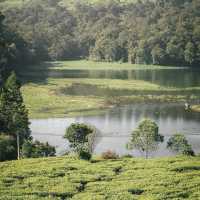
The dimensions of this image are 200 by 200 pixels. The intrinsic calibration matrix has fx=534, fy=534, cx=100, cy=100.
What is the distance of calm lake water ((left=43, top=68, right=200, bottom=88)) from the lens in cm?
15125

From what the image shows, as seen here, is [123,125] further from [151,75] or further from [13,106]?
[151,75]

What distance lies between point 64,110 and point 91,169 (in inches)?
2633

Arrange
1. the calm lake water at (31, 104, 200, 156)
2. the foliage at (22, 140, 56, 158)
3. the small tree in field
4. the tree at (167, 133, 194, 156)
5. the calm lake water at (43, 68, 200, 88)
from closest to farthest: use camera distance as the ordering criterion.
Answer: the foliage at (22, 140, 56, 158) → the tree at (167, 133, 194, 156) → the small tree in field → the calm lake water at (31, 104, 200, 156) → the calm lake water at (43, 68, 200, 88)

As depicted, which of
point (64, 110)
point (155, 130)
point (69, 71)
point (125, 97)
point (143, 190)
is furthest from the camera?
point (69, 71)

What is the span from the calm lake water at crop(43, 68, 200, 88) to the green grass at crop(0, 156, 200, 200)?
342ft

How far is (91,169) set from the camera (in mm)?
38562

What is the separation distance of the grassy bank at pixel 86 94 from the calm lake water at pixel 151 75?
680cm

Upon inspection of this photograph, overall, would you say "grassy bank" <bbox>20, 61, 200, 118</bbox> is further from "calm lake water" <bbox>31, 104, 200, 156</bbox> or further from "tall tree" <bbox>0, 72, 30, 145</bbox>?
"tall tree" <bbox>0, 72, 30, 145</bbox>

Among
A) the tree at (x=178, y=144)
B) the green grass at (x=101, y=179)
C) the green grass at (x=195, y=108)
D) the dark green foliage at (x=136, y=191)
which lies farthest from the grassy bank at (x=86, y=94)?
the dark green foliage at (x=136, y=191)

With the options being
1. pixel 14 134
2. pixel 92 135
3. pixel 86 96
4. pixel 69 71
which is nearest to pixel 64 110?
pixel 86 96

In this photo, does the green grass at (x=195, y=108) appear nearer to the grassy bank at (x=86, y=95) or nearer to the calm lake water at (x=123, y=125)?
the calm lake water at (x=123, y=125)

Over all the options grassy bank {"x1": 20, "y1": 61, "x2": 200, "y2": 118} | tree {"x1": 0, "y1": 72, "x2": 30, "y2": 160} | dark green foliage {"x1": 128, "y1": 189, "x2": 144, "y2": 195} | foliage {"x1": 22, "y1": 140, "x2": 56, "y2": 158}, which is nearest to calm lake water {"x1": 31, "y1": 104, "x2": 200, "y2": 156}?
grassy bank {"x1": 20, "y1": 61, "x2": 200, "y2": 118}

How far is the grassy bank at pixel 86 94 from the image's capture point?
353ft

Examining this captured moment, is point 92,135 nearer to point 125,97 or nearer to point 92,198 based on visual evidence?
point 92,198
